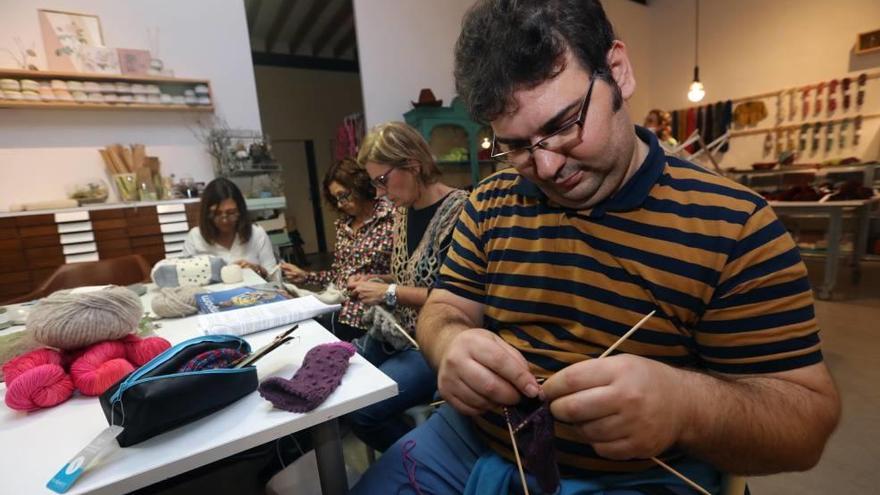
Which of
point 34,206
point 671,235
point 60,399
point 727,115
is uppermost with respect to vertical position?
point 727,115

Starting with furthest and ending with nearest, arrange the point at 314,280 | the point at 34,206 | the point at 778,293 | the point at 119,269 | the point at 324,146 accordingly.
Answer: the point at 324,146 → the point at 34,206 → the point at 119,269 → the point at 314,280 → the point at 778,293

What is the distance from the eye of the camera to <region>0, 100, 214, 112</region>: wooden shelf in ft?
9.07

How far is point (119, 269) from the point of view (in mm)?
2271

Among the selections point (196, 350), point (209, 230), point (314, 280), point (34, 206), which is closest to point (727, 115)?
point (314, 280)

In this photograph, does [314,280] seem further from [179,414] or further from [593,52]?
[593,52]

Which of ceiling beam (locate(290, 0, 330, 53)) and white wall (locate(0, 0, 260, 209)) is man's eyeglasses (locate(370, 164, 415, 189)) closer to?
white wall (locate(0, 0, 260, 209))

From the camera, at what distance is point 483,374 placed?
2.14 feet

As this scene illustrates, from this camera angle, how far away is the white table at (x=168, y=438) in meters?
0.60

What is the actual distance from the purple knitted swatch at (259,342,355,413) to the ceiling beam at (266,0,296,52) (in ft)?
18.9

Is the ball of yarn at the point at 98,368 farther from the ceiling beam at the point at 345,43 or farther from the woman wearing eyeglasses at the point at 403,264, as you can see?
the ceiling beam at the point at 345,43

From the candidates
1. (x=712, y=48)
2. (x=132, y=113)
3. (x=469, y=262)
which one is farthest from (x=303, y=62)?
(x=469, y=262)

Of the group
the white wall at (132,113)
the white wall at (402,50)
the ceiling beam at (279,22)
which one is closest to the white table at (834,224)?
the white wall at (402,50)

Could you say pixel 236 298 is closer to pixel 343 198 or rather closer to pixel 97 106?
pixel 343 198

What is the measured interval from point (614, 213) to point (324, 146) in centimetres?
741
